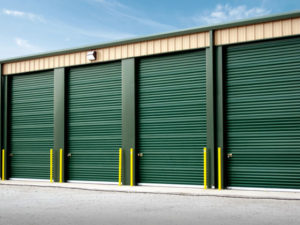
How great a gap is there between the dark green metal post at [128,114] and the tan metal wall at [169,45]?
57 centimetres

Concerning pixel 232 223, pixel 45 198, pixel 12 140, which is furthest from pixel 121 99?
pixel 232 223

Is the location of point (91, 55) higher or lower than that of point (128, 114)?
higher

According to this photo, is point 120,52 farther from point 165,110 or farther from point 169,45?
point 165,110

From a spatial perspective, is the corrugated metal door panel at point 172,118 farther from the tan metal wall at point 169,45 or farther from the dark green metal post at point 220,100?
the dark green metal post at point 220,100

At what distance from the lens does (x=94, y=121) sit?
14281mm

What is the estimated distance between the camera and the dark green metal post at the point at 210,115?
1180 cm

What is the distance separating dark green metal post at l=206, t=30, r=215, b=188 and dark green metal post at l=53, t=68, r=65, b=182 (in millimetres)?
5963

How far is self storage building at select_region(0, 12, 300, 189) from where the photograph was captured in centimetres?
1121

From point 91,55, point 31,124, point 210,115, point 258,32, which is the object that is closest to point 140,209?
point 210,115

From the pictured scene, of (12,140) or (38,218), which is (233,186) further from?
(12,140)

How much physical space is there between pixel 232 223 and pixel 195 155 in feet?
18.1

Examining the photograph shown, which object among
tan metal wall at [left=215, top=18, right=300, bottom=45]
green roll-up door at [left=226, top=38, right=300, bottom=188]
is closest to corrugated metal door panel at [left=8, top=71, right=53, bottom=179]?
tan metal wall at [left=215, top=18, right=300, bottom=45]

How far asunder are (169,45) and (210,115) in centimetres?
282

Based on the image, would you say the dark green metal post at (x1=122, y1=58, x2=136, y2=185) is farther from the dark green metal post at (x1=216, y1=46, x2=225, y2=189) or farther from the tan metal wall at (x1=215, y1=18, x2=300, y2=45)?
the tan metal wall at (x1=215, y1=18, x2=300, y2=45)
